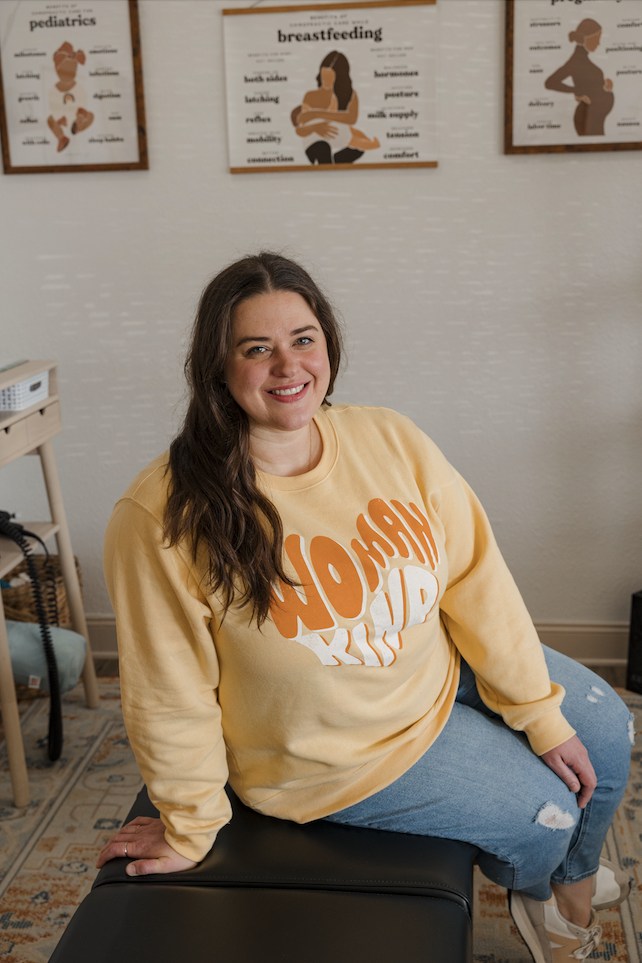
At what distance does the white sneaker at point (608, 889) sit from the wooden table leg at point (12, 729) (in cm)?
118

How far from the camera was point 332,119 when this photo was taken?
210 centimetres

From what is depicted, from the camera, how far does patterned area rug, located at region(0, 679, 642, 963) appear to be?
144cm

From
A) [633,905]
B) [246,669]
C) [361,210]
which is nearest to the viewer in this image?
[246,669]

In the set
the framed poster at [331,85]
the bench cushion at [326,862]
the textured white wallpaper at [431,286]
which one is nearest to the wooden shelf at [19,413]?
the textured white wallpaper at [431,286]

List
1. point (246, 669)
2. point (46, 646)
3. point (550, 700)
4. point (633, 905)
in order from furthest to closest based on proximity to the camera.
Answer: point (46, 646)
point (633, 905)
point (550, 700)
point (246, 669)

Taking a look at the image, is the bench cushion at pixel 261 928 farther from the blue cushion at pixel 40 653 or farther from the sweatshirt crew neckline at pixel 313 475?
the blue cushion at pixel 40 653

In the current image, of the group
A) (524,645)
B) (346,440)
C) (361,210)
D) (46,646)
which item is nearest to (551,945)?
(524,645)

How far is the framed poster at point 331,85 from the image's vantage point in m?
2.04

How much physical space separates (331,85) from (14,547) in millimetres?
1340

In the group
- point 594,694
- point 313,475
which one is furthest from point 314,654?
point 594,694

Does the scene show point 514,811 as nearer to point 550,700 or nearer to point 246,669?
point 550,700

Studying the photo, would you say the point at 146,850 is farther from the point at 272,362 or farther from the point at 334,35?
the point at 334,35

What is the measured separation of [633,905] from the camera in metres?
1.49

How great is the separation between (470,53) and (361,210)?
442 millimetres
